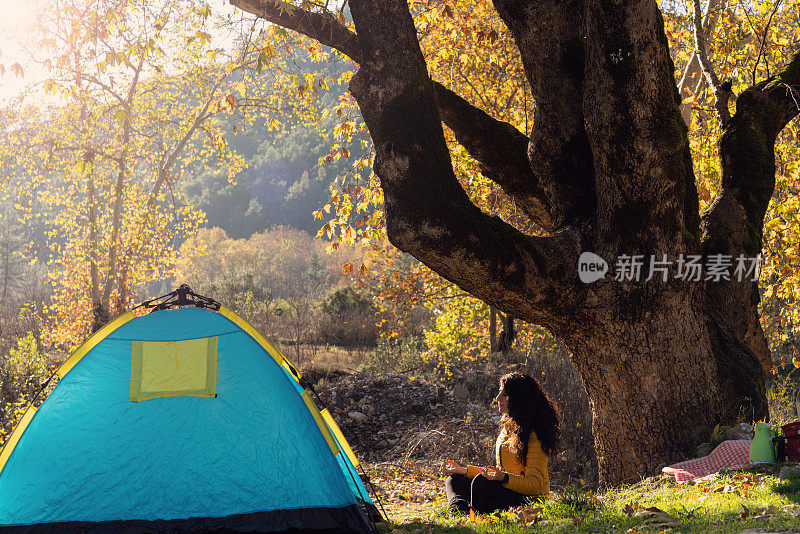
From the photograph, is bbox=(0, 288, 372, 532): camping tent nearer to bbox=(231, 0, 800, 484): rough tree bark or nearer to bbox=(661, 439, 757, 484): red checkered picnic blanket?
bbox=(231, 0, 800, 484): rough tree bark

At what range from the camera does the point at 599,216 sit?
4559 mm

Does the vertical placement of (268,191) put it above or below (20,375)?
above

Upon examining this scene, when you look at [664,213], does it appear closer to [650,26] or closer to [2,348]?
[650,26]

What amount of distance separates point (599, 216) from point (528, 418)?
60.0 inches

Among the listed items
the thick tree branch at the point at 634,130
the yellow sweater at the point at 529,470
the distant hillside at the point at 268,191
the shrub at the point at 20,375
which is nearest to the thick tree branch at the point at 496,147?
the thick tree branch at the point at 634,130

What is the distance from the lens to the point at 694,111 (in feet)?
24.2

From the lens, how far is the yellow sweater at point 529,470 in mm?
4297

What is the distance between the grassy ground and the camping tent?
76 centimetres

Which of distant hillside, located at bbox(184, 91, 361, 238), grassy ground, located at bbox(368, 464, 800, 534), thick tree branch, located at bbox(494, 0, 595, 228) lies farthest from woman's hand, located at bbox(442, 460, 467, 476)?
distant hillside, located at bbox(184, 91, 361, 238)

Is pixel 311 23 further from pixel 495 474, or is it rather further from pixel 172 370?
pixel 495 474

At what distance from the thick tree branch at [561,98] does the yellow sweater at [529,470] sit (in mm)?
1710

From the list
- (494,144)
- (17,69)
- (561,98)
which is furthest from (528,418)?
(17,69)

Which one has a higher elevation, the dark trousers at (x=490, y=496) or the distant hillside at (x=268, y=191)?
the distant hillside at (x=268, y=191)

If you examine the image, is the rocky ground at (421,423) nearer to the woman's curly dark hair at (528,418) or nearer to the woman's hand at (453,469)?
the woman's hand at (453,469)
